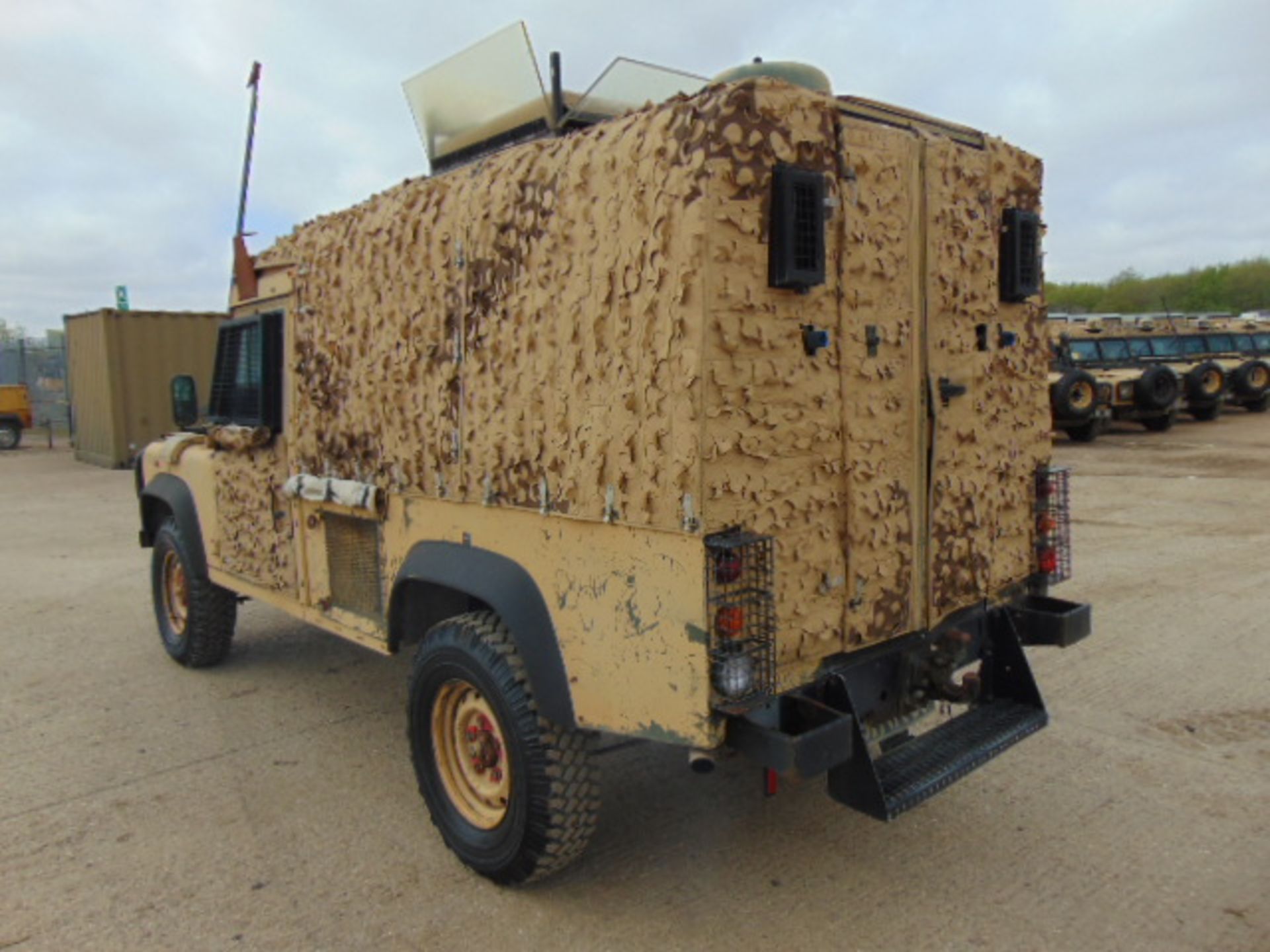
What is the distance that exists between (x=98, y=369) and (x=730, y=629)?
19.6 meters

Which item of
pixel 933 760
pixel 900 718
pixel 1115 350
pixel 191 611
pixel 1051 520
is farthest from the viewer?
pixel 1115 350

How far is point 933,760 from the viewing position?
3230 millimetres

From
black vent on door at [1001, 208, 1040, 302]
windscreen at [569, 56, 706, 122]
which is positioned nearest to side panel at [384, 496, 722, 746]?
windscreen at [569, 56, 706, 122]

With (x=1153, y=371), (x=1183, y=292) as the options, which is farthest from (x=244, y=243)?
(x=1183, y=292)

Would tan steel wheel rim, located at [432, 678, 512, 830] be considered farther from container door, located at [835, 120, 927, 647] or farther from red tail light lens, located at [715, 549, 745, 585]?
container door, located at [835, 120, 927, 647]

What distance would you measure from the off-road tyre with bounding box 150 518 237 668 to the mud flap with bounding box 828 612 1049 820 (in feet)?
13.4

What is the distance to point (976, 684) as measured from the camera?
3.68m

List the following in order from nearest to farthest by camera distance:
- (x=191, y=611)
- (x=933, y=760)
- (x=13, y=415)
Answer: (x=933, y=760), (x=191, y=611), (x=13, y=415)

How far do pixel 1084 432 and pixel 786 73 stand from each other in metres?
16.8

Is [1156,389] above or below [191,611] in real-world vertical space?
above

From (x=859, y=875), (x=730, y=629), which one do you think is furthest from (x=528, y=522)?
(x=859, y=875)

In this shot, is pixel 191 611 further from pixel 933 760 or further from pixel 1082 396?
pixel 1082 396

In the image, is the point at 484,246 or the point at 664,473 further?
the point at 484,246

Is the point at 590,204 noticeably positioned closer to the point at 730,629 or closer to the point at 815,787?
the point at 730,629
